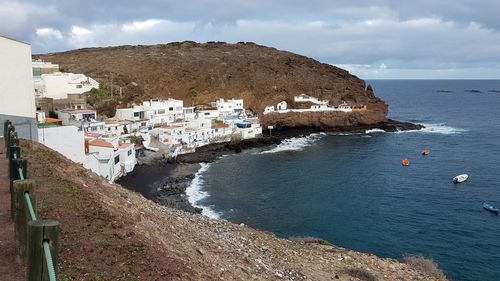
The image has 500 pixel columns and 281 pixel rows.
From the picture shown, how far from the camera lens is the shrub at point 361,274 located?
19.0 metres

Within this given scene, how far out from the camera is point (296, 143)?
76.8 meters

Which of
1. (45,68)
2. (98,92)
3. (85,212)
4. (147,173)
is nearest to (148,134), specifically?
(147,173)

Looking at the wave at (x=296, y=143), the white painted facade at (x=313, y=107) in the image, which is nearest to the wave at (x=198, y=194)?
the wave at (x=296, y=143)

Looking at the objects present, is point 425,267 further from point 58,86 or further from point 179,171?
point 58,86

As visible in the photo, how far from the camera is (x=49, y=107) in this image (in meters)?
65.9

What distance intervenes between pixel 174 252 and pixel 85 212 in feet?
9.06

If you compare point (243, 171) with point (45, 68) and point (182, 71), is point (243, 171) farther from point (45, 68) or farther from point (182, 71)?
point (182, 71)

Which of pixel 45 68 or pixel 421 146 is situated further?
pixel 45 68

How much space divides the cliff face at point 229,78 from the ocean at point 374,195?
77.4 feet

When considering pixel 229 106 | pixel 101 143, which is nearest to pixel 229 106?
pixel 229 106

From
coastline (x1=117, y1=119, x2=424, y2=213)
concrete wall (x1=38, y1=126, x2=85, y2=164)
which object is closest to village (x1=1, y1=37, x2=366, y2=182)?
coastline (x1=117, y1=119, x2=424, y2=213)

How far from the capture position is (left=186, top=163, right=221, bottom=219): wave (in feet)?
127

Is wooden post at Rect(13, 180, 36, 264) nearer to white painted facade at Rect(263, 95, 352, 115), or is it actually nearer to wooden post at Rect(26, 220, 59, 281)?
wooden post at Rect(26, 220, 59, 281)

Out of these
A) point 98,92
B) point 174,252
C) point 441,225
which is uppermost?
point 98,92
